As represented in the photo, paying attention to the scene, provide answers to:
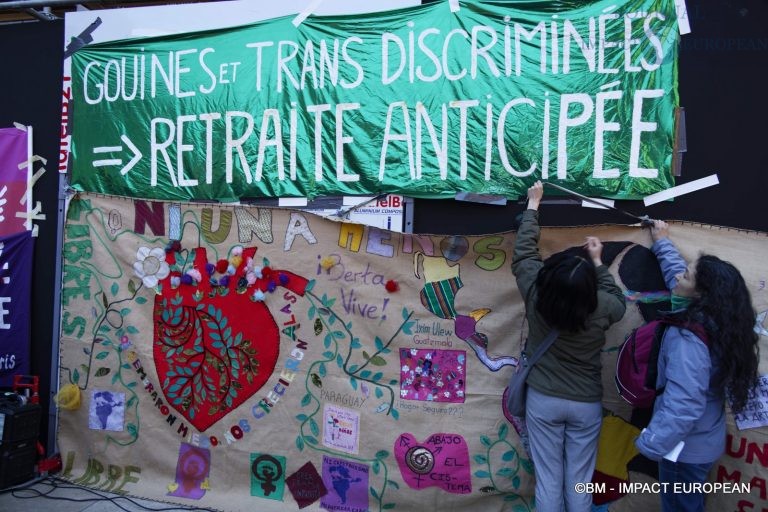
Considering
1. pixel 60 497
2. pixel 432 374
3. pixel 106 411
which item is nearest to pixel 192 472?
pixel 106 411

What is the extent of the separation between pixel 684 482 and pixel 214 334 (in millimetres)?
2992

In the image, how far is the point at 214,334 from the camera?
3752mm

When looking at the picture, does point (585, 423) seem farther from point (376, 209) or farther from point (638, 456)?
point (376, 209)

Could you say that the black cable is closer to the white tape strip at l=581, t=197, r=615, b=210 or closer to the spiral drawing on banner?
the spiral drawing on banner

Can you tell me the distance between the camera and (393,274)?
3.47 meters

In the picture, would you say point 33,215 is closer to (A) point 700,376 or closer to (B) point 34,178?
(B) point 34,178

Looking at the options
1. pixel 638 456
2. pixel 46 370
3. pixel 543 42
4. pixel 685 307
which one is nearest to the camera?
pixel 685 307

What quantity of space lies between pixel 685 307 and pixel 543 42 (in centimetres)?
189

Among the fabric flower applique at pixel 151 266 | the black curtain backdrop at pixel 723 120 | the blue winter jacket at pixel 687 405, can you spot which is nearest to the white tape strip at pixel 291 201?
the fabric flower applique at pixel 151 266

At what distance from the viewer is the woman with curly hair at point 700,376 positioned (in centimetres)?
235

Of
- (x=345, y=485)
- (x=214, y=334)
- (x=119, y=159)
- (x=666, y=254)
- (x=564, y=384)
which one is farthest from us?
(x=119, y=159)

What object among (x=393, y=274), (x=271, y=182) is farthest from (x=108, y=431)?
(x=393, y=274)

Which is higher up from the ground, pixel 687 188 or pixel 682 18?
pixel 682 18

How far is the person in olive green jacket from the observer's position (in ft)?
8.39
